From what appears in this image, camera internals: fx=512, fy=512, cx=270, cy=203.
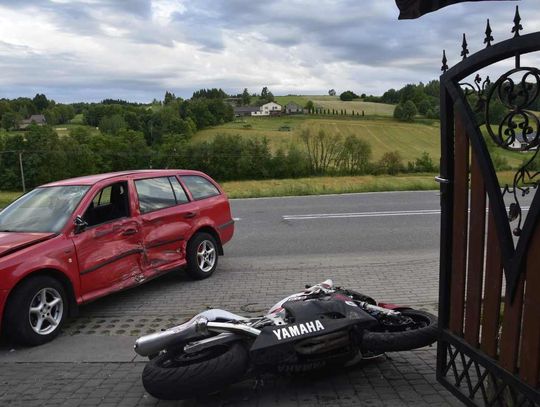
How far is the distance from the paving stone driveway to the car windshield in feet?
3.93

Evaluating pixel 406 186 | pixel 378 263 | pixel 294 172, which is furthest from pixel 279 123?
pixel 378 263

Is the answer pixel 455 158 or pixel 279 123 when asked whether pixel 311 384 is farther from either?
pixel 279 123

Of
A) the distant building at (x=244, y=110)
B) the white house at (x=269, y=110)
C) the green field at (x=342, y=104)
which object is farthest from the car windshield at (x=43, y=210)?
the white house at (x=269, y=110)

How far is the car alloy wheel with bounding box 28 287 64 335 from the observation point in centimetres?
503

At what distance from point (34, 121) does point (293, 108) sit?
36.5 meters

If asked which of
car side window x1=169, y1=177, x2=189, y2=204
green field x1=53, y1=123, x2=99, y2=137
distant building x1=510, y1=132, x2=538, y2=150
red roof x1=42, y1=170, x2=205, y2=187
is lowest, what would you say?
car side window x1=169, y1=177, x2=189, y2=204

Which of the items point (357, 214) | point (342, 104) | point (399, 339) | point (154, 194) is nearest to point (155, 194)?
point (154, 194)

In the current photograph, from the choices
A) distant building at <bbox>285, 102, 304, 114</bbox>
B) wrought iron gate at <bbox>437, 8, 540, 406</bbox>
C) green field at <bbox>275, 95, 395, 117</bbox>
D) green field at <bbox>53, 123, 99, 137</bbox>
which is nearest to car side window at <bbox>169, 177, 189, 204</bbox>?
wrought iron gate at <bbox>437, 8, 540, 406</bbox>

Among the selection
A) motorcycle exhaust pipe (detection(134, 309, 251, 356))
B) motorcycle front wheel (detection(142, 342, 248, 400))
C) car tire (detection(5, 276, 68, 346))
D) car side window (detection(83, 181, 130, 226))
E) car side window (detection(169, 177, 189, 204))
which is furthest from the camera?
car side window (detection(169, 177, 189, 204))

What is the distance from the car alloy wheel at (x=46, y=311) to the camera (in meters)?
5.03

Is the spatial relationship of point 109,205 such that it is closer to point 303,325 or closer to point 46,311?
point 46,311

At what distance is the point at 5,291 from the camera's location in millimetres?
4766

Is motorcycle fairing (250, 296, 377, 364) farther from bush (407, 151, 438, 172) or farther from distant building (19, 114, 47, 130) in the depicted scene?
distant building (19, 114, 47, 130)

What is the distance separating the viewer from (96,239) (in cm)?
577
